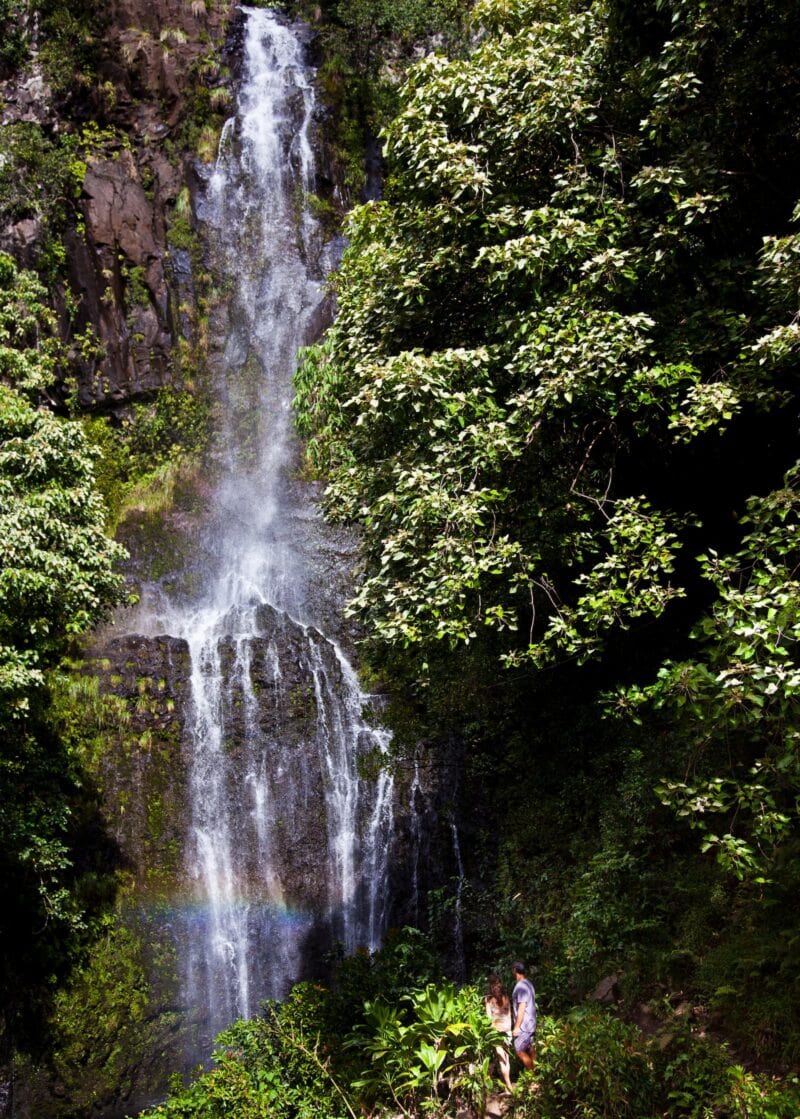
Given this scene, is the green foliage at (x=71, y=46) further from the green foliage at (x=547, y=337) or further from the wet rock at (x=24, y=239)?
the green foliage at (x=547, y=337)

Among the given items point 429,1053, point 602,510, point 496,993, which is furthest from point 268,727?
point 602,510

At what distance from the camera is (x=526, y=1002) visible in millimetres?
6965

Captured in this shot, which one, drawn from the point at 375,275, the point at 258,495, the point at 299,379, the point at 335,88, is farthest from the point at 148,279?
the point at 375,275

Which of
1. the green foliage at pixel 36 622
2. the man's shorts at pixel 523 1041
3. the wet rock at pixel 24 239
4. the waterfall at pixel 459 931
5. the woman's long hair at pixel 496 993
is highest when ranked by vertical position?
the wet rock at pixel 24 239

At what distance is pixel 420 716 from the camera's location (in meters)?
14.2

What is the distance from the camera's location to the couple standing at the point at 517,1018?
6.84 meters

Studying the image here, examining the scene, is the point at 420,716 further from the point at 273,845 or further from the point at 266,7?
the point at 266,7

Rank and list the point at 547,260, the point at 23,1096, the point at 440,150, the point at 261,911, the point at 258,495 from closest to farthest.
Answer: the point at 547,260, the point at 440,150, the point at 23,1096, the point at 261,911, the point at 258,495

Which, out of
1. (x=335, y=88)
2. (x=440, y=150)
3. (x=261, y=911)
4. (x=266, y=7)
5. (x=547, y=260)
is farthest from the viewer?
(x=266, y=7)

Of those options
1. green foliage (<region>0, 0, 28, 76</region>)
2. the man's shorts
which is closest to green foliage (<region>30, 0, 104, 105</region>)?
green foliage (<region>0, 0, 28, 76</region>)

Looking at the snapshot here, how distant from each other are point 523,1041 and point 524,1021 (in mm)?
153

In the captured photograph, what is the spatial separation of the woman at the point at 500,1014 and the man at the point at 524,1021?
0.09 meters

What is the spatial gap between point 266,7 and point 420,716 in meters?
22.4

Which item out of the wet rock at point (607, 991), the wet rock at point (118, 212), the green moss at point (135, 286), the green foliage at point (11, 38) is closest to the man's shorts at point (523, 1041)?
the wet rock at point (607, 991)
